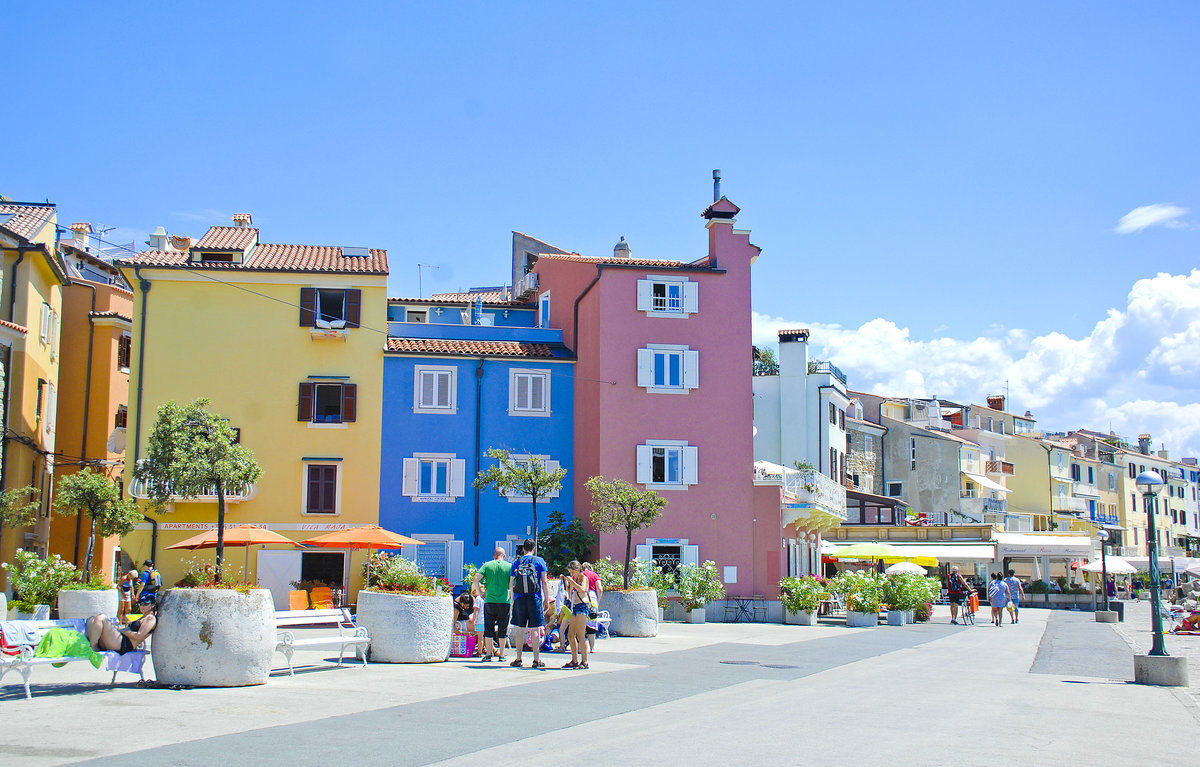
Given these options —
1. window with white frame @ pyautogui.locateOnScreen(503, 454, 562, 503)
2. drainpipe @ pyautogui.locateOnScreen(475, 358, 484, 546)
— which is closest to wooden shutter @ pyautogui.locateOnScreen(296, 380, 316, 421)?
drainpipe @ pyautogui.locateOnScreen(475, 358, 484, 546)

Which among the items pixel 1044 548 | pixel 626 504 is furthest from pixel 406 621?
pixel 1044 548

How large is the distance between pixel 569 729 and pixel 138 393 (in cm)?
2734

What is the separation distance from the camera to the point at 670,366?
116 feet

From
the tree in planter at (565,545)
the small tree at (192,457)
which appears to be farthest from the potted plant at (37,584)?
the tree in planter at (565,545)

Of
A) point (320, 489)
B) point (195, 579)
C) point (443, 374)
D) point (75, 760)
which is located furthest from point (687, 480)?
point (75, 760)

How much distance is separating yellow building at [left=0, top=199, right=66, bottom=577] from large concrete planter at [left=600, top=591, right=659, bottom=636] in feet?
59.6

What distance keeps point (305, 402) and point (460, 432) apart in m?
4.86

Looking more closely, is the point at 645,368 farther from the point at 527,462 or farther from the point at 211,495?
the point at 211,495

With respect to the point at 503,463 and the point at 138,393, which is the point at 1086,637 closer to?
→ the point at 503,463

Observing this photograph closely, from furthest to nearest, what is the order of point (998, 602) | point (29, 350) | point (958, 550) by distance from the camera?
point (958, 550) → point (998, 602) → point (29, 350)

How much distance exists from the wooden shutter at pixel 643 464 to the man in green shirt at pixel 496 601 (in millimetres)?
18219

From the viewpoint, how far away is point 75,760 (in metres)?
8.19

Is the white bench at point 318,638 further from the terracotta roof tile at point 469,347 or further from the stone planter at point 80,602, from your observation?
the terracotta roof tile at point 469,347

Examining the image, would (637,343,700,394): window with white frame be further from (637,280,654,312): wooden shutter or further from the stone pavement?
the stone pavement
